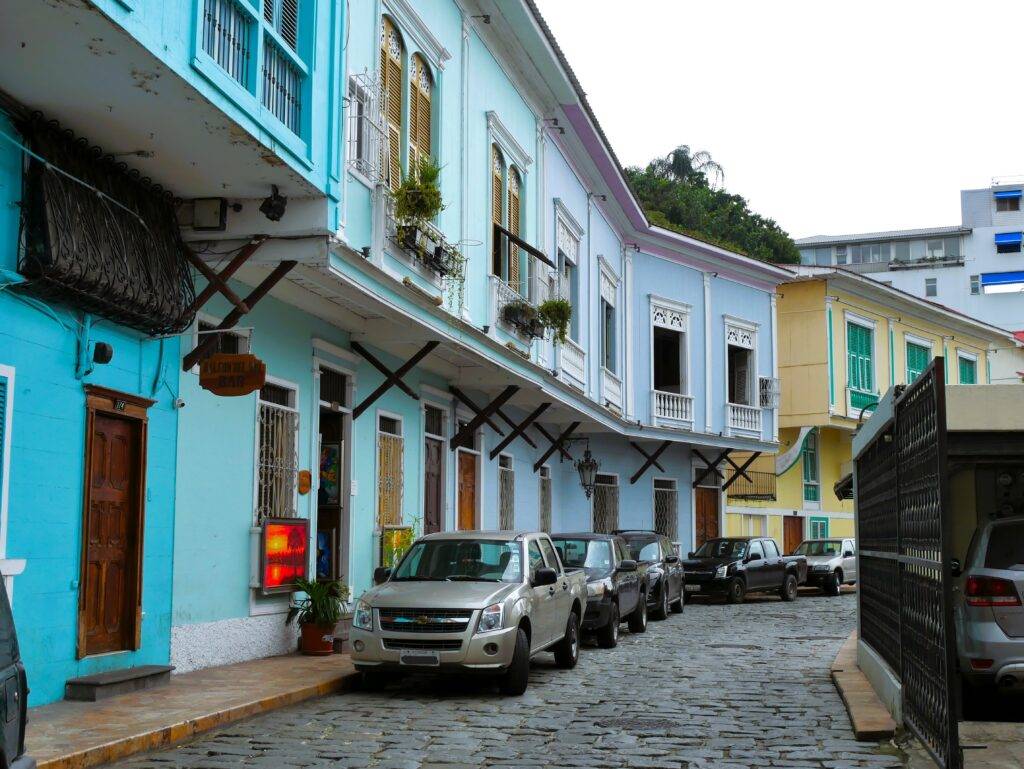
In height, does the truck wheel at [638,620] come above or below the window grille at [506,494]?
below

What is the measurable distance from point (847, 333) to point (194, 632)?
27032 mm

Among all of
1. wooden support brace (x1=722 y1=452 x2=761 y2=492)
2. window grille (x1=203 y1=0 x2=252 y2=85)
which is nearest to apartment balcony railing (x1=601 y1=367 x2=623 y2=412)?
wooden support brace (x1=722 y1=452 x2=761 y2=492)

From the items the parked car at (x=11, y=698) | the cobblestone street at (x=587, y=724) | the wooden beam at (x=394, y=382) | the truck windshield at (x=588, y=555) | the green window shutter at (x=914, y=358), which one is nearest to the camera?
the parked car at (x=11, y=698)

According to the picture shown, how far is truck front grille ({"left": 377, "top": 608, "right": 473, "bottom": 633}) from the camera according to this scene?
11109mm

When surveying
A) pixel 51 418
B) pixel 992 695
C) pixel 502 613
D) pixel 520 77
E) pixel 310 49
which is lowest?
pixel 992 695

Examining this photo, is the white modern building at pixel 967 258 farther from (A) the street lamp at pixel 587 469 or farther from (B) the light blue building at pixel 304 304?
(B) the light blue building at pixel 304 304

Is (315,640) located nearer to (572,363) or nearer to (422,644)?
(422,644)

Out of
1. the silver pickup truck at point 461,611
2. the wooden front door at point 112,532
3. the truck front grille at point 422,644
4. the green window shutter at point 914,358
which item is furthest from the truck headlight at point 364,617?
the green window shutter at point 914,358

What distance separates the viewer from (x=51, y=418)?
32.7 ft

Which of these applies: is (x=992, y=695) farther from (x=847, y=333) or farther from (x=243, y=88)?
(x=847, y=333)

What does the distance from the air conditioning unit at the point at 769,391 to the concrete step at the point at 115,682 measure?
23.3 meters

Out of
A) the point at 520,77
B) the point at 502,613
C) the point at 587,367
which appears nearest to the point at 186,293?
the point at 502,613

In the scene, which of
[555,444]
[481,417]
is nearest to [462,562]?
[481,417]

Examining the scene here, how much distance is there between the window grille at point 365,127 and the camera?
41.5ft
